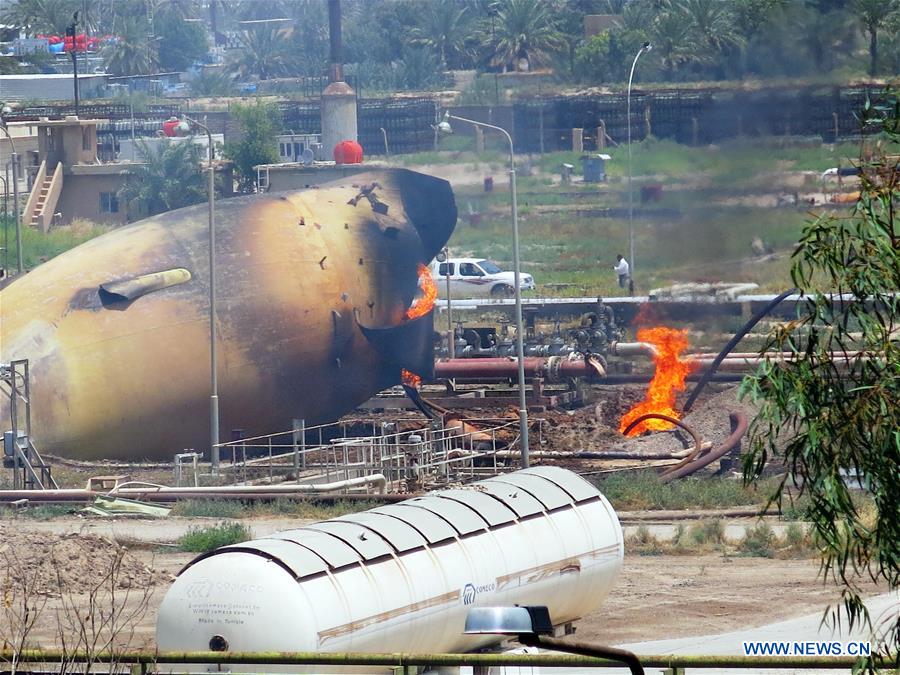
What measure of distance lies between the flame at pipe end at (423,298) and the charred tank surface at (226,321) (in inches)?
12.2

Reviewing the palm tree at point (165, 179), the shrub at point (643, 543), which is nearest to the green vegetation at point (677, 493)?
the shrub at point (643, 543)

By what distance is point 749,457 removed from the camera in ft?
33.2

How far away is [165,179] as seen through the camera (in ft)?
281

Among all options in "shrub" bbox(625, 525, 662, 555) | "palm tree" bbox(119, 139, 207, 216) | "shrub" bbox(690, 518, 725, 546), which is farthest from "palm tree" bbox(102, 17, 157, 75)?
"shrub" bbox(690, 518, 725, 546)

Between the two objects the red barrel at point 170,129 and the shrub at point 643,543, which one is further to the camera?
the red barrel at point 170,129

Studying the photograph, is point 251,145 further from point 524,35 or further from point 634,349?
point 634,349

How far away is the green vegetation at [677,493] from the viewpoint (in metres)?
32.1

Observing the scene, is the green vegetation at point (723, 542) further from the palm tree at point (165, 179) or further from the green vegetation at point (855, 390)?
the palm tree at point (165, 179)

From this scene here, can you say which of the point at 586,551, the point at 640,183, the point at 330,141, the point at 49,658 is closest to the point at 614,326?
the point at 640,183

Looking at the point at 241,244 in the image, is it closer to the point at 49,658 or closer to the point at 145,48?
the point at 49,658

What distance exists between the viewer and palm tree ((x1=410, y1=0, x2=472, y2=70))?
124 meters

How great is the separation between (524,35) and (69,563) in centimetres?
9121

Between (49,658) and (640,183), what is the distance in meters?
43.0

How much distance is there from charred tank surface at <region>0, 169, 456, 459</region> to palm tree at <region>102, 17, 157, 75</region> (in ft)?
343
